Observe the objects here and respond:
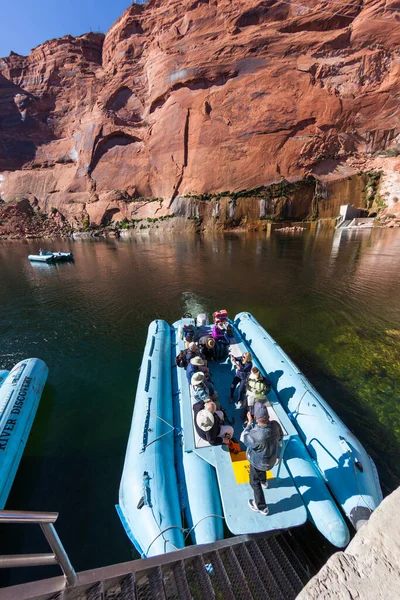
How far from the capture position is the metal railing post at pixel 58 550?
1.98 meters

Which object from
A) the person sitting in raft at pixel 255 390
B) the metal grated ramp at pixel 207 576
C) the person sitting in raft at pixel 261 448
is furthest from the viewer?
the person sitting in raft at pixel 255 390

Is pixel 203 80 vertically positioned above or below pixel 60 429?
above

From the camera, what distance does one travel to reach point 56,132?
7794 cm

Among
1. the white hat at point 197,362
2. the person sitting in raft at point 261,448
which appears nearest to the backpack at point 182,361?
the white hat at point 197,362

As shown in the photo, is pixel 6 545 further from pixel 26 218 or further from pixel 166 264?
pixel 26 218

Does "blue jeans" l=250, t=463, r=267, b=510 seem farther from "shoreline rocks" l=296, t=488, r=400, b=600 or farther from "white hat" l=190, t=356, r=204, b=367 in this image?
"white hat" l=190, t=356, r=204, b=367

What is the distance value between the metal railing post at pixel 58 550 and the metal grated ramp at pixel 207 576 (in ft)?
0.52

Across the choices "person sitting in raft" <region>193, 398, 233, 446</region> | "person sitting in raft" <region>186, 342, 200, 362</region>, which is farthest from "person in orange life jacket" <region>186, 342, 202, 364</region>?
"person sitting in raft" <region>193, 398, 233, 446</region>

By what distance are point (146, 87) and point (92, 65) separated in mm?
28561

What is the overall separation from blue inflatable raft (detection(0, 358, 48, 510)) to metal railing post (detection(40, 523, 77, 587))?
13.9 feet

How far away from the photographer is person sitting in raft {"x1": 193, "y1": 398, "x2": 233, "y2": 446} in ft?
16.5

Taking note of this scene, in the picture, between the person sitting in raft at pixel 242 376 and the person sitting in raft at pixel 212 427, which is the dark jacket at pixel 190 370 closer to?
the person sitting in raft at pixel 242 376

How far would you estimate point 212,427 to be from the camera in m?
5.10

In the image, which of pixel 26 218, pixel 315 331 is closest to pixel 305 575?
pixel 315 331
